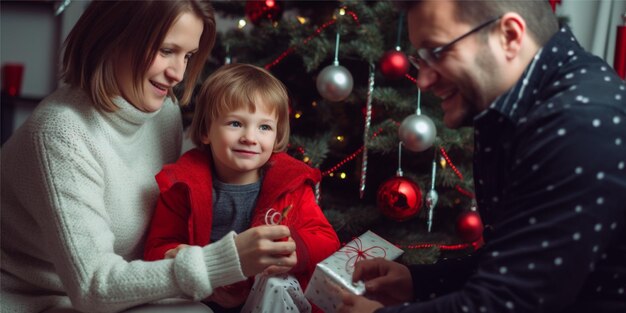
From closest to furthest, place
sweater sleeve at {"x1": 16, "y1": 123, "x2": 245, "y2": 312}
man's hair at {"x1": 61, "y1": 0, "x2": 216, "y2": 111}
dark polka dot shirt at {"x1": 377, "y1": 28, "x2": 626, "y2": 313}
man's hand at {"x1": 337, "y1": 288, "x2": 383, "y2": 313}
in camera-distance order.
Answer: dark polka dot shirt at {"x1": 377, "y1": 28, "x2": 626, "y2": 313} → man's hand at {"x1": 337, "y1": 288, "x2": 383, "y2": 313} → sweater sleeve at {"x1": 16, "y1": 123, "x2": 245, "y2": 312} → man's hair at {"x1": 61, "y1": 0, "x2": 216, "y2": 111}

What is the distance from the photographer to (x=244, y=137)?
1.75 meters

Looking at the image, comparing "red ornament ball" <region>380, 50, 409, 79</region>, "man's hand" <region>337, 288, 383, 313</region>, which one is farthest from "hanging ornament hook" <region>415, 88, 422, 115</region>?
"man's hand" <region>337, 288, 383, 313</region>

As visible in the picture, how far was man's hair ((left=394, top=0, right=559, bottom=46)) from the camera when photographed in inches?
47.7

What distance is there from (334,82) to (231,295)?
0.74m

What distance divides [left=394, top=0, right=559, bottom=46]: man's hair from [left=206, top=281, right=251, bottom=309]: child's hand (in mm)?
885

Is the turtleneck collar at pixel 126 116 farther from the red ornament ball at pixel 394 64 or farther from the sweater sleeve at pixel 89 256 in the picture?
the red ornament ball at pixel 394 64

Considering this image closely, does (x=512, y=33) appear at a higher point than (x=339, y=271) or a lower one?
higher

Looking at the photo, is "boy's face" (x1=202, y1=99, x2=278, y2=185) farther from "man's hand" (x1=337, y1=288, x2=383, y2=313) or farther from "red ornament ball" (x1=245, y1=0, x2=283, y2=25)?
"red ornament ball" (x1=245, y1=0, x2=283, y2=25)

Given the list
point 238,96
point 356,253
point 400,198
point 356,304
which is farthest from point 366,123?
point 356,304

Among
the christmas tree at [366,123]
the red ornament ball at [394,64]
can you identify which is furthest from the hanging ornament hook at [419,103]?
the red ornament ball at [394,64]

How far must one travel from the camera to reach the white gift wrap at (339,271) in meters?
1.49

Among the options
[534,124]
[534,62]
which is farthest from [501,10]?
[534,124]

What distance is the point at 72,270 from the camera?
1478mm

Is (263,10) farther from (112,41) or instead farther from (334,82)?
(112,41)
